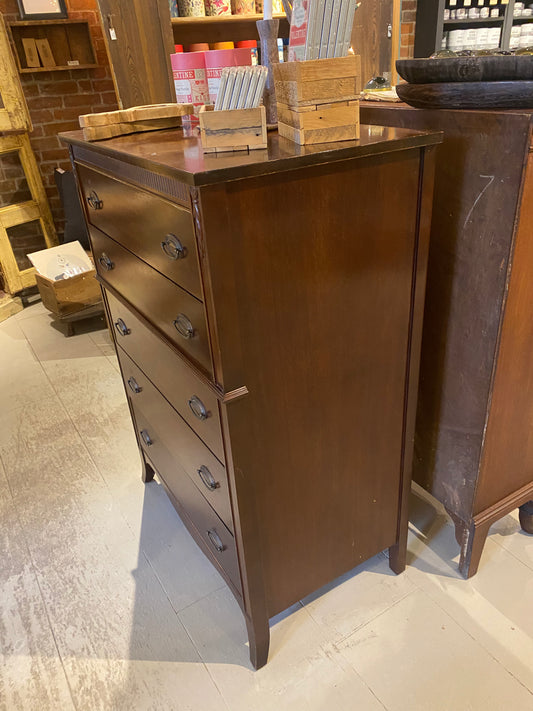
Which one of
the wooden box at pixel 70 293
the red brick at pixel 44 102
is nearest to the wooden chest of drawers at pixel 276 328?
the wooden box at pixel 70 293

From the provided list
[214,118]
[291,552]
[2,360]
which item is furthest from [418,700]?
[2,360]

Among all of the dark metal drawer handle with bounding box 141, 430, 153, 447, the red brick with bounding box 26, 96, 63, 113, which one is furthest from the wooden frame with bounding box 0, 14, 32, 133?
the dark metal drawer handle with bounding box 141, 430, 153, 447

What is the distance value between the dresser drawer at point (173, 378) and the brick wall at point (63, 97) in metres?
2.65

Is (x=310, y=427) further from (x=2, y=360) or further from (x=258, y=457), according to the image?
(x=2, y=360)

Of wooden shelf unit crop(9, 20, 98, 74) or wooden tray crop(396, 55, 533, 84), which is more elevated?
wooden shelf unit crop(9, 20, 98, 74)

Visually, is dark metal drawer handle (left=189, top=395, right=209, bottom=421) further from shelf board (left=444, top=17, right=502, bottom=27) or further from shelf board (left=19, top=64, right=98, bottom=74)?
shelf board (left=444, top=17, right=502, bottom=27)

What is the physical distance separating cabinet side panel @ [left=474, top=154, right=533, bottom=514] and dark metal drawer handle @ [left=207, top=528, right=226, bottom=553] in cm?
65

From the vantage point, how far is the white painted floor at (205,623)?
117cm

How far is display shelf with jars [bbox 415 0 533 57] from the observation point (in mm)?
3984

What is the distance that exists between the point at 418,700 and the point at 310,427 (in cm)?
66

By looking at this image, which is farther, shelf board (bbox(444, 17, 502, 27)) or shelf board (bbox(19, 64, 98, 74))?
shelf board (bbox(444, 17, 502, 27))

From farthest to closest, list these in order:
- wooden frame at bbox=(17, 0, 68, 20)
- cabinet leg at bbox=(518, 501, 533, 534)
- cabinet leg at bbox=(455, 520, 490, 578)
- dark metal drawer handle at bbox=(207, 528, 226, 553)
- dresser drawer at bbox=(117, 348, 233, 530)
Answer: wooden frame at bbox=(17, 0, 68, 20)
cabinet leg at bbox=(518, 501, 533, 534)
cabinet leg at bbox=(455, 520, 490, 578)
dark metal drawer handle at bbox=(207, 528, 226, 553)
dresser drawer at bbox=(117, 348, 233, 530)

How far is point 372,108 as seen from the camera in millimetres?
1214

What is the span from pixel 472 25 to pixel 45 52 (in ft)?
11.0
